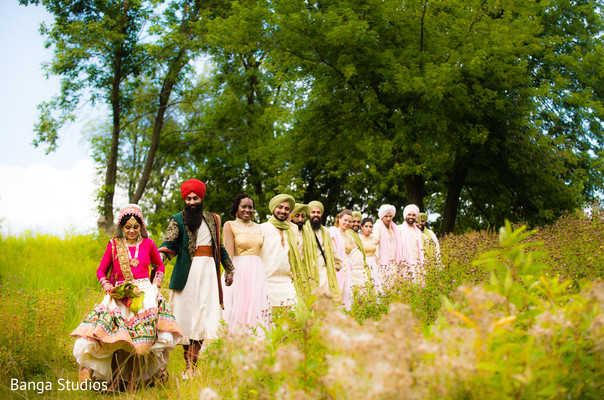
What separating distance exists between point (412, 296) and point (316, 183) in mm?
21323

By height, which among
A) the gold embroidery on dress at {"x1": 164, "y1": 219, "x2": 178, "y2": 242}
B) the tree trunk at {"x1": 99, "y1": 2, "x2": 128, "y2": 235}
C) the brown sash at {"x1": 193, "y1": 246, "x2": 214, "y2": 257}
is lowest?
the brown sash at {"x1": 193, "y1": 246, "x2": 214, "y2": 257}

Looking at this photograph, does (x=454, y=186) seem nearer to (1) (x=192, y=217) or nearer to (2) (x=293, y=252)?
(2) (x=293, y=252)

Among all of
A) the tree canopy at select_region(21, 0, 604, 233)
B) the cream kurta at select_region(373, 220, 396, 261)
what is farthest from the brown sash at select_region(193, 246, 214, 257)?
the tree canopy at select_region(21, 0, 604, 233)

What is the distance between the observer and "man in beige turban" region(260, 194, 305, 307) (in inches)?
291

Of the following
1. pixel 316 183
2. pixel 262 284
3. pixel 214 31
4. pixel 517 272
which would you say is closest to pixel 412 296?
pixel 262 284

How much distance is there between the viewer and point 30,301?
A: 6.95 meters

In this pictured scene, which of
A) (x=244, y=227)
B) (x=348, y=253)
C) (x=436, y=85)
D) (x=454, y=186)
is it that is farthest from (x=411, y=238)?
(x=454, y=186)

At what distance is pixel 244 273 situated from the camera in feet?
23.1

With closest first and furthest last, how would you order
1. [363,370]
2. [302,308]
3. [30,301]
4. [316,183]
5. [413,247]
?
1. [363,370]
2. [302,308]
3. [30,301]
4. [413,247]
5. [316,183]

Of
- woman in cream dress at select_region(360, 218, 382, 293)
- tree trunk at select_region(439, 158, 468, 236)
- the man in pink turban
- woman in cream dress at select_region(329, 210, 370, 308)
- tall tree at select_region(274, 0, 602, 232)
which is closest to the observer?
woman in cream dress at select_region(329, 210, 370, 308)

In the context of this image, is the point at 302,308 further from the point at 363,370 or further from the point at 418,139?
the point at 418,139

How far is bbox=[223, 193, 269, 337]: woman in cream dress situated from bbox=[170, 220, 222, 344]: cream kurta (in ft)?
1.98

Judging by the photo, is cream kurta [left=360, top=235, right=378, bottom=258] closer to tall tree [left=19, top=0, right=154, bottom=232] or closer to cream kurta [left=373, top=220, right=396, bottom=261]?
cream kurta [left=373, top=220, right=396, bottom=261]

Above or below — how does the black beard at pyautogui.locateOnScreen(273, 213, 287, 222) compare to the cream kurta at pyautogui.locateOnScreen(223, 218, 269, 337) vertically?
above
